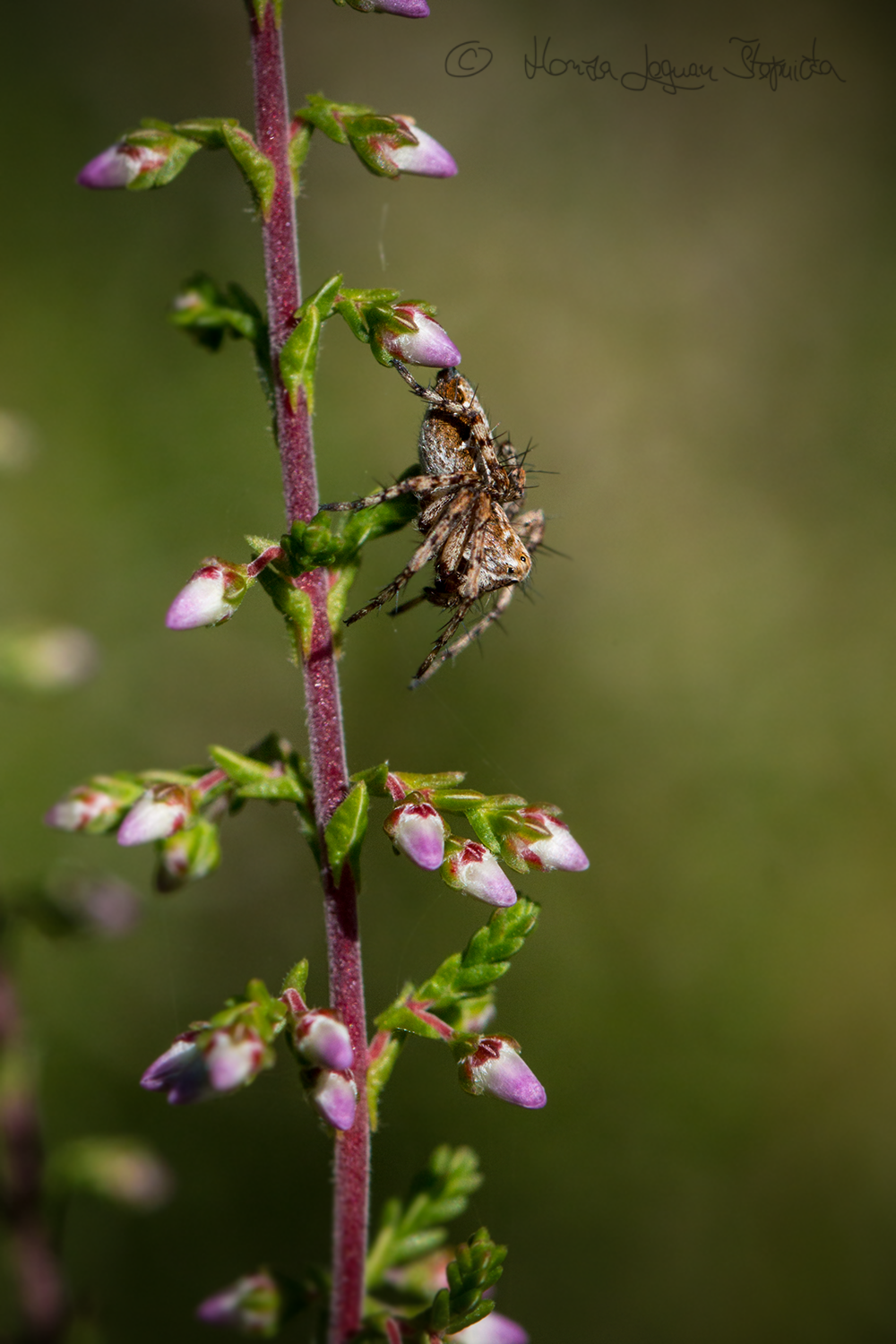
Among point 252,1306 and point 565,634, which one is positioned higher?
point 252,1306

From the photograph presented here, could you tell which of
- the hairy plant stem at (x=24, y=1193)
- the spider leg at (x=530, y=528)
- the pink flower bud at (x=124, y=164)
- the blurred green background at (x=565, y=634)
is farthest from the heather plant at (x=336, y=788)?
the blurred green background at (x=565, y=634)

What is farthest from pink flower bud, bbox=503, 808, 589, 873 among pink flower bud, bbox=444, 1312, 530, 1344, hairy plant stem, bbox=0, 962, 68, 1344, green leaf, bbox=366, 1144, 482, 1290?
hairy plant stem, bbox=0, 962, 68, 1344

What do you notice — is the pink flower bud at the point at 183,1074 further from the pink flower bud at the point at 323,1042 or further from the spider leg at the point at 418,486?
the spider leg at the point at 418,486

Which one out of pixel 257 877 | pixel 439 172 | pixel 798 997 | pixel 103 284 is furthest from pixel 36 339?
pixel 798 997

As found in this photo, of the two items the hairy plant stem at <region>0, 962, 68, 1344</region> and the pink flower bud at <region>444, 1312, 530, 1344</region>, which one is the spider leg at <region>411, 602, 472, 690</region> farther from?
the hairy plant stem at <region>0, 962, 68, 1344</region>

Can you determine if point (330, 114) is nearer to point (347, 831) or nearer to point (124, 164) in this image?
Answer: point (124, 164)

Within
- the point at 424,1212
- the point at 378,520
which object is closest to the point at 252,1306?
the point at 424,1212
